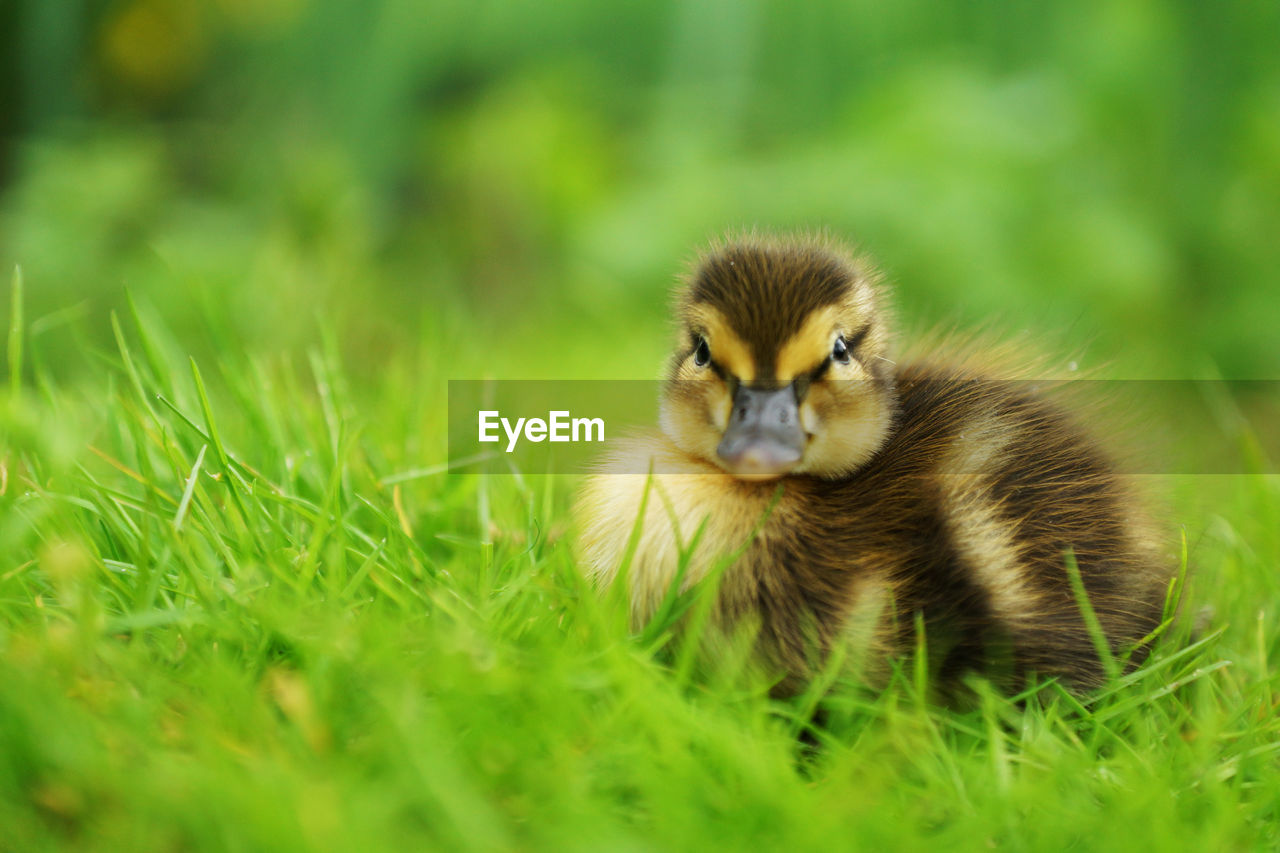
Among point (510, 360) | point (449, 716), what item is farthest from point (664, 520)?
point (510, 360)

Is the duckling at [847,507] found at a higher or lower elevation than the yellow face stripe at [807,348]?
lower

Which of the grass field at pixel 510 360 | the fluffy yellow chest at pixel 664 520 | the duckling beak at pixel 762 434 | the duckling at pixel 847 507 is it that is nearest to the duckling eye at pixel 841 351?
the duckling at pixel 847 507

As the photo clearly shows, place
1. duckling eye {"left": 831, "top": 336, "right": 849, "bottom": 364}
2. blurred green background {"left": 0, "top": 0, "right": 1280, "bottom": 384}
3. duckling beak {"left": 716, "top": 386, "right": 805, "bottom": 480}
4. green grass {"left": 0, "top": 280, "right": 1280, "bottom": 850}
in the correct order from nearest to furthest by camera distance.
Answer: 1. green grass {"left": 0, "top": 280, "right": 1280, "bottom": 850}
2. duckling beak {"left": 716, "top": 386, "right": 805, "bottom": 480}
3. duckling eye {"left": 831, "top": 336, "right": 849, "bottom": 364}
4. blurred green background {"left": 0, "top": 0, "right": 1280, "bottom": 384}

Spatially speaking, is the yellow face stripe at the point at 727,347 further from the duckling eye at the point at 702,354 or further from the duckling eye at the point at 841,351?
the duckling eye at the point at 841,351

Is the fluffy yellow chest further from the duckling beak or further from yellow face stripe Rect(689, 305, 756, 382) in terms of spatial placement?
yellow face stripe Rect(689, 305, 756, 382)

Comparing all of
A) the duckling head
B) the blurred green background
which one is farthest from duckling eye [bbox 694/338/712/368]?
the blurred green background

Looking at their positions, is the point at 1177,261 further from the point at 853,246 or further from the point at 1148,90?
the point at 853,246

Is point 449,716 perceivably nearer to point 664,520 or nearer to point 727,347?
point 664,520
